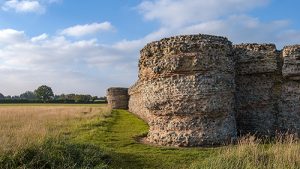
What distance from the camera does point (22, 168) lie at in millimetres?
9297

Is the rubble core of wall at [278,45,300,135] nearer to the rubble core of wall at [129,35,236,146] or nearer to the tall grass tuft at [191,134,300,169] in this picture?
the rubble core of wall at [129,35,236,146]

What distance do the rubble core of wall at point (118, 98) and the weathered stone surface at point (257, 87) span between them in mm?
30204

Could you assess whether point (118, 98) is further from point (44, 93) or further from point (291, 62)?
point (44, 93)

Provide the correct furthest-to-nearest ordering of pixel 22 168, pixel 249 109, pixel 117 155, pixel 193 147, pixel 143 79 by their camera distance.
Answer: pixel 249 109, pixel 143 79, pixel 193 147, pixel 117 155, pixel 22 168

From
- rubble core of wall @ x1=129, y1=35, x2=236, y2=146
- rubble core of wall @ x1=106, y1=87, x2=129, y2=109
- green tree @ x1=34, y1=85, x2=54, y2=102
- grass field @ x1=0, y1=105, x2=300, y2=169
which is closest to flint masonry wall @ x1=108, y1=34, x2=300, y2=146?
rubble core of wall @ x1=129, y1=35, x2=236, y2=146

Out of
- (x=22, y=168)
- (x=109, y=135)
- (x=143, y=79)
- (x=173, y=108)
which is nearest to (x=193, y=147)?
(x=173, y=108)

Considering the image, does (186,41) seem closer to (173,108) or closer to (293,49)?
(173,108)

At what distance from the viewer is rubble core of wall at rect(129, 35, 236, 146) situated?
13.5 m

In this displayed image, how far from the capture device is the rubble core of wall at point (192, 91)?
13.5 m

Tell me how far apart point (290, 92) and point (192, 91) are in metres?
4.40

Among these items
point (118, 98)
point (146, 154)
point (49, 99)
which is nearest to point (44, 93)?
point (49, 99)

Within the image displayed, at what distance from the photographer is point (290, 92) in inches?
612

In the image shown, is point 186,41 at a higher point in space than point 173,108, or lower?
higher

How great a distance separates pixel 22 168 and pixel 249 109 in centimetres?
968
